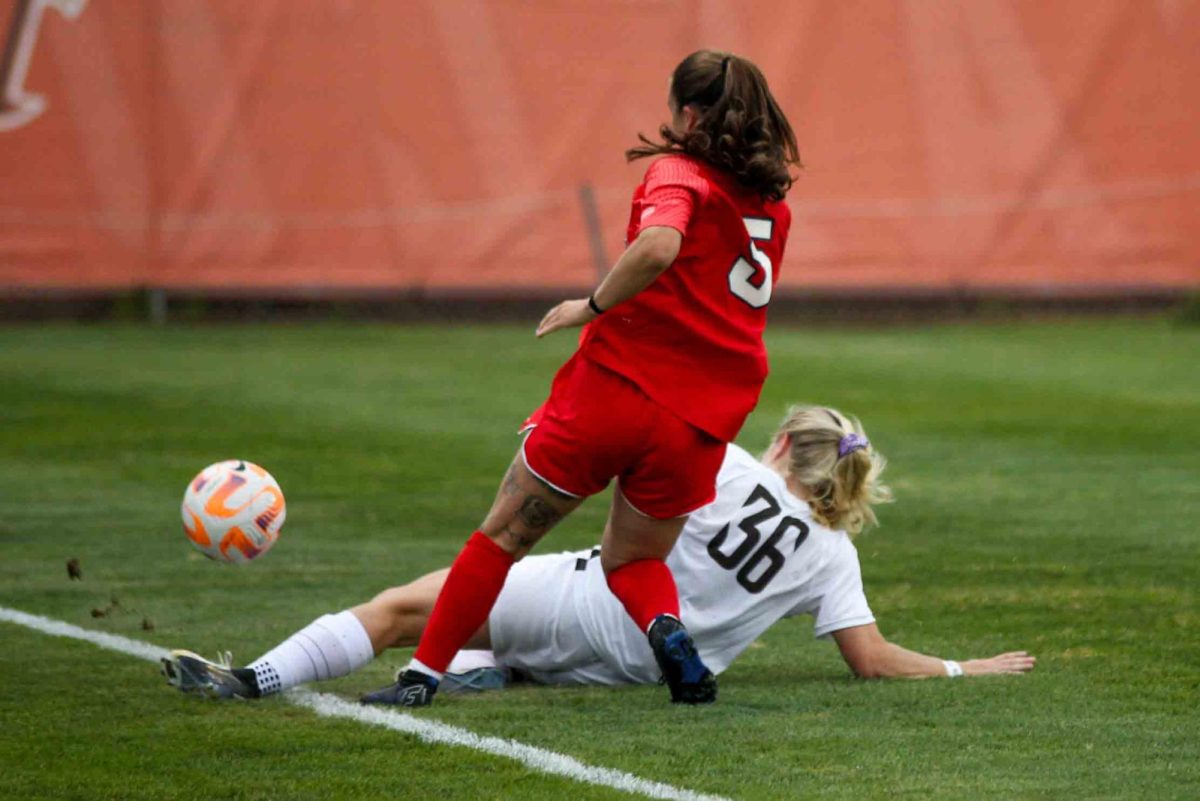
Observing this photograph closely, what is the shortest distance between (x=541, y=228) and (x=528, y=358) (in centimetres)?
462

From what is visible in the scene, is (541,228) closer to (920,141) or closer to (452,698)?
(920,141)

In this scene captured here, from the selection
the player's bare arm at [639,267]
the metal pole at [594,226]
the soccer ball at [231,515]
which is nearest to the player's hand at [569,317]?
the player's bare arm at [639,267]

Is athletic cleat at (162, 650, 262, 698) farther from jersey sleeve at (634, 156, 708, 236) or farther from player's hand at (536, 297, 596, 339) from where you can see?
jersey sleeve at (634, 156, 708, 236)

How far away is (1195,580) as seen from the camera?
7.65 m

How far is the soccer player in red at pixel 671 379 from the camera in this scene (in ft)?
17.3

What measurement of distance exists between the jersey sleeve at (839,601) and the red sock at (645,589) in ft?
1.71

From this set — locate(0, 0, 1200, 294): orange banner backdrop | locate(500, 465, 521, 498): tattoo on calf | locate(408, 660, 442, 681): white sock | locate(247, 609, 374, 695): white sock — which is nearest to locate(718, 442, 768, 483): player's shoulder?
locate(500, 465, 521, 498): tattoo on calf

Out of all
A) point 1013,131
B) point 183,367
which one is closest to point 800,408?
point 183,367

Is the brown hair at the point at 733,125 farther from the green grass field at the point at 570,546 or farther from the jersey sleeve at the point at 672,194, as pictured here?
the green grass field at the point at 570,546

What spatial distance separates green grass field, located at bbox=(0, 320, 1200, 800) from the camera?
4.80 metres

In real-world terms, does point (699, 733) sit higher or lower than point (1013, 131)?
lower

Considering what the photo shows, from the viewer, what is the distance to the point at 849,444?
5879 millimetres

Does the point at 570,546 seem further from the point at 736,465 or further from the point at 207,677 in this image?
the point at 207,677

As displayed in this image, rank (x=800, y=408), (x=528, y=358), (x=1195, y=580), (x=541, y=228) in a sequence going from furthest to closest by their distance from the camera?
A: (x=541, y=228) < (x=528, y=358) < (x=1195, y=580) < (x=800, y=408)
